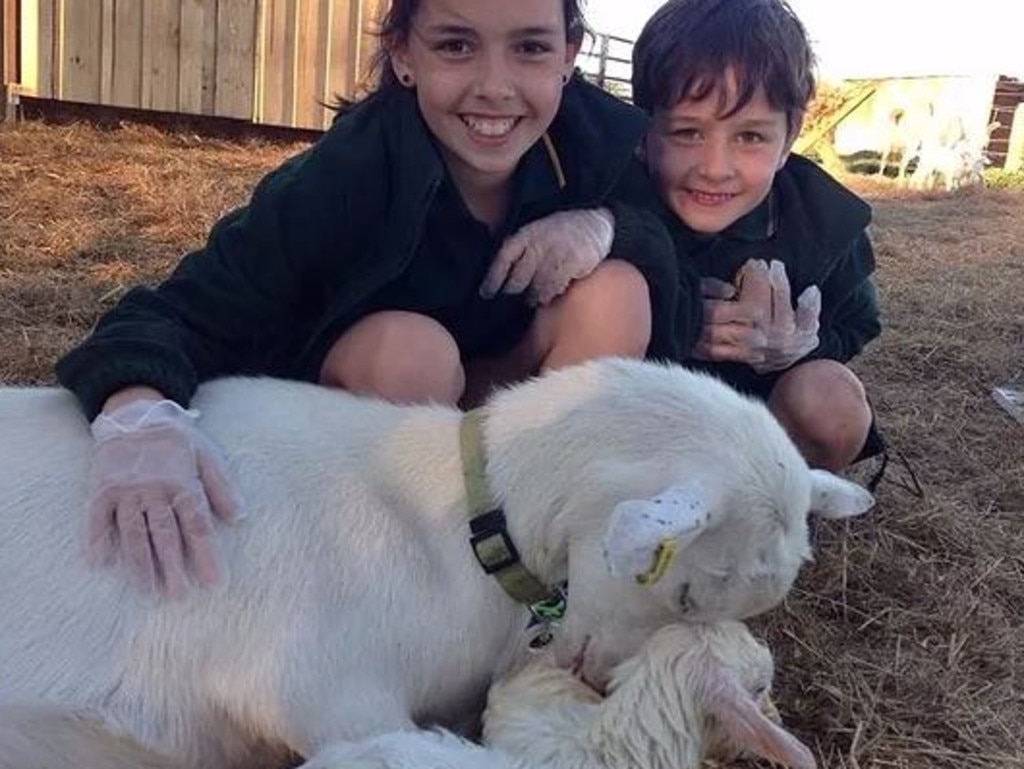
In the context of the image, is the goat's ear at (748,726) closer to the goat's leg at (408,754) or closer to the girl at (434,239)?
the goat's leg at (408,754)

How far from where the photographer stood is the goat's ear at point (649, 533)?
1.63m

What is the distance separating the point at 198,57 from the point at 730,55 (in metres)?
6.82

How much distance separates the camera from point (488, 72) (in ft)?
8.27

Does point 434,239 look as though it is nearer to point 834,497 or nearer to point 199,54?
point 834,497

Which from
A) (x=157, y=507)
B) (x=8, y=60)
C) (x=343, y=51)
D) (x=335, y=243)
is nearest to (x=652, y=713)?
(x=157, y=507)

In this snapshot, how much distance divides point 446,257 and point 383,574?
891 millimetres

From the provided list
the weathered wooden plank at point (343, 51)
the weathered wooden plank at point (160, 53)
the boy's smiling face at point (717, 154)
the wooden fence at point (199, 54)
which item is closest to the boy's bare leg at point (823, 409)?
the boy's smiling face at point (717, 154)

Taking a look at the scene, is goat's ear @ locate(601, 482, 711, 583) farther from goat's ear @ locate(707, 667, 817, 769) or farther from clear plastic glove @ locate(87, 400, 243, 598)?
clear plastic glove @ locate(87, 400, 243, 598)

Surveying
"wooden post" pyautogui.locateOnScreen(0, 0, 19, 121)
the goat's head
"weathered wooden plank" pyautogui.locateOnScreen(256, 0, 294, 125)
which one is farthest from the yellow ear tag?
"weathered wooden plank" pyautogui.locateOnScreen(256, 0, 294, 125)

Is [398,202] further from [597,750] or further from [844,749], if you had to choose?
[844,749]

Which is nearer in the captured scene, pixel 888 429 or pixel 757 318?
pixel 757 318

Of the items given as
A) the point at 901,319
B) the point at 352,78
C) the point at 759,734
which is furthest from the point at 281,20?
the point at 759,734

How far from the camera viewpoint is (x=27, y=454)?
2.11 meters

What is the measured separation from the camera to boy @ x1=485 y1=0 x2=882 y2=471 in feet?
9.61
